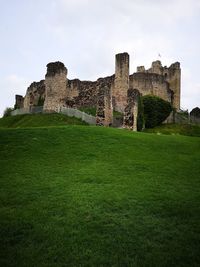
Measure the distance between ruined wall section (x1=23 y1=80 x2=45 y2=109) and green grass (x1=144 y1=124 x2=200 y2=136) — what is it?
901 inches

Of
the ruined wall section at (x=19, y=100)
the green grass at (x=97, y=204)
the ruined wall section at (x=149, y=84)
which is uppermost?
the ruined wall section at (x=149, y=84)

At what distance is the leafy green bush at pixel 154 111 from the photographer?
47.1 metres

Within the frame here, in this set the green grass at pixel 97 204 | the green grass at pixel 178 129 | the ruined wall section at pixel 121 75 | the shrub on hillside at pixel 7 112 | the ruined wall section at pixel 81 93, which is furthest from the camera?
the shrub on hillside at pixel 7 112

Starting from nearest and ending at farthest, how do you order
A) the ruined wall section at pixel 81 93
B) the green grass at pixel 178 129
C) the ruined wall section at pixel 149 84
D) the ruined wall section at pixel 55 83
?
the green grass at pixel 178 129 < the ruined wall section at pixel 55 83 < the ruined wall section at pixel 81 93 < the ruined wall section at pixel 149 84

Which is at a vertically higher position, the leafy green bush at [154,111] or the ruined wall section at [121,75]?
the ruined wall section at [121,75]

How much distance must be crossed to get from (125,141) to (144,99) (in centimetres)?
2667

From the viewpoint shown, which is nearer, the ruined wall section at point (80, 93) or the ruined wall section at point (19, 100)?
the ruined wall section at point (80, 93)

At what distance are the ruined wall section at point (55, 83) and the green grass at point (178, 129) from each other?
1466cm

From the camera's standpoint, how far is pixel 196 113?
165 ft

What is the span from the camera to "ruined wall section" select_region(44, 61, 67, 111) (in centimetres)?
5253

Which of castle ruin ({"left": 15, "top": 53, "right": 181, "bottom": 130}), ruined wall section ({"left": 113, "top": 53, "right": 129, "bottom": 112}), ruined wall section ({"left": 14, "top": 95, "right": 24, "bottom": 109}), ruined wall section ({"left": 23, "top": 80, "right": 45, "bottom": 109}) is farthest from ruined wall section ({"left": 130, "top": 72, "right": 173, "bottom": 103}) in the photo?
ruined wall section ({"left": 14, "top": 95, "right": 24, "bottom": 109})

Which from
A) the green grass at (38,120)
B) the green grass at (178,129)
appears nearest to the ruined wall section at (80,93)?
the green grass at (38,120)

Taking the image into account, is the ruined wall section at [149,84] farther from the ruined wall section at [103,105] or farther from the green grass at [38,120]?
the ruined wall section at [103,105]

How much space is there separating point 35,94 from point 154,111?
23092mm
